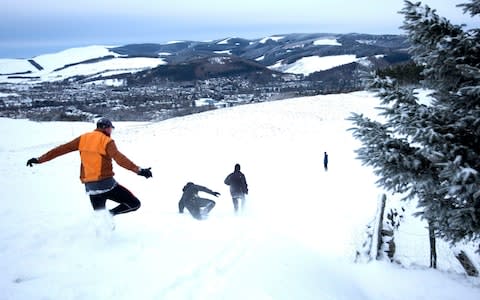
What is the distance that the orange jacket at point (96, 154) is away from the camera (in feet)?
20.5

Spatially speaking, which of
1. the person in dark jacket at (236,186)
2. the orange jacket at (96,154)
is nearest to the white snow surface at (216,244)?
the person in dark jacket at (236,186)

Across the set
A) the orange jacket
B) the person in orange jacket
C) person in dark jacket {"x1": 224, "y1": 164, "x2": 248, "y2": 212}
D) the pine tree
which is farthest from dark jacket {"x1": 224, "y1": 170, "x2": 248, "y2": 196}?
the pine tree

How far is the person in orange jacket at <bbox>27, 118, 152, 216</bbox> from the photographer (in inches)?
246

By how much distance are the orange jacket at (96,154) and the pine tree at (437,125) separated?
3.75 metres

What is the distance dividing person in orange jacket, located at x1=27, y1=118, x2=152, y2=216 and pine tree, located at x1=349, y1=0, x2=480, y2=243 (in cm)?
368

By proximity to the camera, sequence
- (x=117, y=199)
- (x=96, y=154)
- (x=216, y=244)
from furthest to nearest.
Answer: (x=216, y=244) < (x=117, y=199) < (x=96, y=154)

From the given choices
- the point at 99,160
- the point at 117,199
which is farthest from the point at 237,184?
the point at 99,160

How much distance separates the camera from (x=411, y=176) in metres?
5.09

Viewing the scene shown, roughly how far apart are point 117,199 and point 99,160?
76 cm

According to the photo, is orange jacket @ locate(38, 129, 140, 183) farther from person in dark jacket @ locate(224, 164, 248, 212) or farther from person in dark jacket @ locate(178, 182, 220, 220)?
person in dark jacket @ locate(224, 164, 248, 212)

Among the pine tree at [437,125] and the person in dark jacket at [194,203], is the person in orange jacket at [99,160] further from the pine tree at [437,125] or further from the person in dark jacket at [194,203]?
the pine tree at [437,125]

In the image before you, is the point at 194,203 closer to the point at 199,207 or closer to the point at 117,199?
the point at 199,207

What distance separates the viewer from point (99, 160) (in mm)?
6312

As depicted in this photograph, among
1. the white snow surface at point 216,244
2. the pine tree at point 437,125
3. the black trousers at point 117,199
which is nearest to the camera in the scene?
the pine tree at point 437,125
